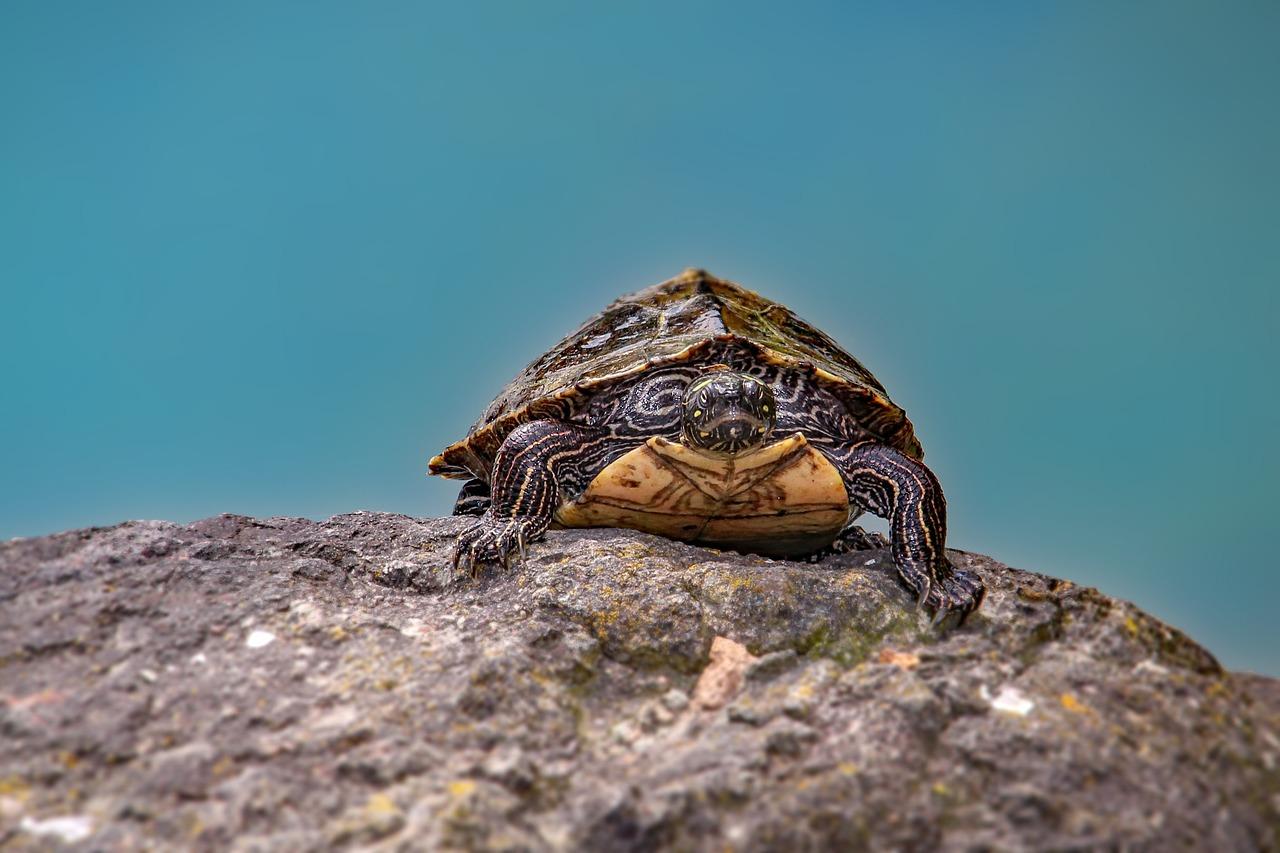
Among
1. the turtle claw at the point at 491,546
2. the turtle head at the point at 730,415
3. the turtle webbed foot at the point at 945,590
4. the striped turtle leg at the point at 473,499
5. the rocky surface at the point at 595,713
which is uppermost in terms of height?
the striped turtle leg at the point at 473,499

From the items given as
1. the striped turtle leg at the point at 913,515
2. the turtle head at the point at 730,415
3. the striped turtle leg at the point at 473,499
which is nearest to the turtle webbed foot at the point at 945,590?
the striped turtle leg at the point at 913,515

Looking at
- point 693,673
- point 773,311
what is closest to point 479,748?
point 693,673

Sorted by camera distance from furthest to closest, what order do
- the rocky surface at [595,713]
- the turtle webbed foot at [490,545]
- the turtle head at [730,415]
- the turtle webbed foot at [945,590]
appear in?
1. the turtle head at [730,415]
2. the turtle webbed foot at [490,545]
3. the turtle webbed foot at [945,590]
4. the rocky surface at [595,713]

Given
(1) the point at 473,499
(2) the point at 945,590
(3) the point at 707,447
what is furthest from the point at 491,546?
(1) the point at 473,499

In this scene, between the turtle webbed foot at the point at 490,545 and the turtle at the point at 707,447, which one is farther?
the turtle at the point at 707,447

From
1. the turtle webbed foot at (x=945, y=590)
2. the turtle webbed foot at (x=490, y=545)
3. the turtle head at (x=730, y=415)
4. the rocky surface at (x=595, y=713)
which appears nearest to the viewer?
the rocky surface at (x=595, y=713)

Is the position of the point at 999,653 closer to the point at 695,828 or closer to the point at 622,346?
the point at 695,828

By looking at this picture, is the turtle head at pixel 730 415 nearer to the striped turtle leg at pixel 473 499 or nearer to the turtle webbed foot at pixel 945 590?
the turtle webbed foot at pixel 945 590

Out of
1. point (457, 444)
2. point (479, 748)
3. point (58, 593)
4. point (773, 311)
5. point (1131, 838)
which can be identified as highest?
point (773, 311)

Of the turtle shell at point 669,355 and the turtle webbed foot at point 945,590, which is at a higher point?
the turtle shell at point 669,355
